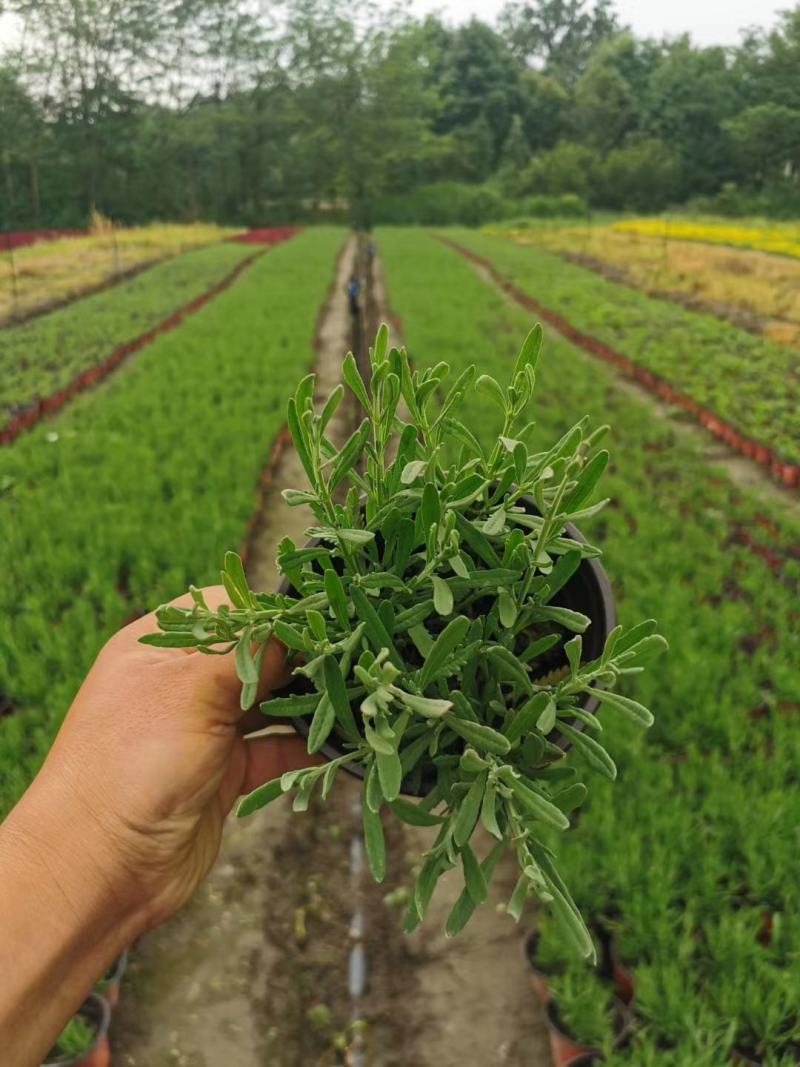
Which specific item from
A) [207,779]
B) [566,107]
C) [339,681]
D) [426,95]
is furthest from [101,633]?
[426,95]

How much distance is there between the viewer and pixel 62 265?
3875 mm

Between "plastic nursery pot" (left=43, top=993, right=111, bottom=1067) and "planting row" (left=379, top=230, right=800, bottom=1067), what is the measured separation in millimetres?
933

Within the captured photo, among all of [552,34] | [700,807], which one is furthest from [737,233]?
[552,34]

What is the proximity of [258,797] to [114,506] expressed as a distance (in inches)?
114

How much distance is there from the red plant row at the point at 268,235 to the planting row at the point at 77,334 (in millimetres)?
7920

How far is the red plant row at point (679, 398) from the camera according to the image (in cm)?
364

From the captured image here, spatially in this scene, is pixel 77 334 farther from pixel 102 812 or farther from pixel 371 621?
pixel 371 621

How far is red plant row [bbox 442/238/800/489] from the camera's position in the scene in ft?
12.0

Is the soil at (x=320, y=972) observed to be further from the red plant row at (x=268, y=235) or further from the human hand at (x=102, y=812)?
the red plant row at (x=268, y=235)

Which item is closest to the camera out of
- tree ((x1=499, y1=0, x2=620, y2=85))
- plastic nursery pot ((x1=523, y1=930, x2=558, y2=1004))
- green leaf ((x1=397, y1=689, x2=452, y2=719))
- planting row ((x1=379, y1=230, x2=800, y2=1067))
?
green leaf ((x1=397, y1=689, x2=452, y2=719))

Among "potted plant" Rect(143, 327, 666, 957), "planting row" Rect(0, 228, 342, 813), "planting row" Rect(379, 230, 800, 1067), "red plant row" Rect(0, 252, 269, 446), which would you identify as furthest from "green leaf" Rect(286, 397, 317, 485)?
"red plant row" Rect(0, 252, 269, 446)

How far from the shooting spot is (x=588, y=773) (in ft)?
6.63

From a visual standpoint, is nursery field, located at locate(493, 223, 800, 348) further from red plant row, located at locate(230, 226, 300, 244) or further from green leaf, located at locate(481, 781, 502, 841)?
red plant row, located at locate(230, 226, 300, 244)

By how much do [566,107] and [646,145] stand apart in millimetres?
4996
